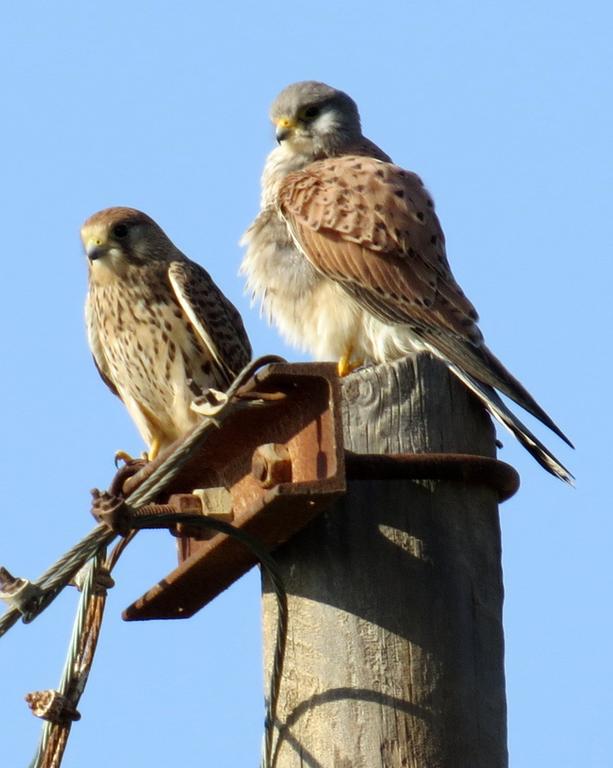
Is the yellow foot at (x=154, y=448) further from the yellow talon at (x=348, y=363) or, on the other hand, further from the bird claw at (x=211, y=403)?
the bird claw at (x=211, y=403)

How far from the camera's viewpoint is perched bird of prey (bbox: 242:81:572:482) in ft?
17.1

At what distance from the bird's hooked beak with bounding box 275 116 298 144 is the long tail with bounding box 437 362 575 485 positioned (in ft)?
7.96

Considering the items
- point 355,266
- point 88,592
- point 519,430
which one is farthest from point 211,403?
point 355,266

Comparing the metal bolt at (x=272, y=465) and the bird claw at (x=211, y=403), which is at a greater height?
the bird claw at (x=211, y=403)

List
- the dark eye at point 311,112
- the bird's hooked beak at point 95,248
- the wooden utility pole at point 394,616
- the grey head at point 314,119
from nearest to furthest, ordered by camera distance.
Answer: the wooden utility pole at point 394,616, the bird's hooked beak at point 95,248, the grey head at point 314,119, the dark eye at point 311,112

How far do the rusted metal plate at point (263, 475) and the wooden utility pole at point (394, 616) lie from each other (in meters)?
0.12

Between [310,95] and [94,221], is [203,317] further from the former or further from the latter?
[310,95]

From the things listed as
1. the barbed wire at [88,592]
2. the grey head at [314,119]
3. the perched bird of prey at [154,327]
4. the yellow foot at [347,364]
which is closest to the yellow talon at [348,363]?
the yellow foot at [347,364]

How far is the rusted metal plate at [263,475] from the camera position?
3.03 meters

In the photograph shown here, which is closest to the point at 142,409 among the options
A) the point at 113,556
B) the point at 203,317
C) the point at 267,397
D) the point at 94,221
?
the point at 203,317

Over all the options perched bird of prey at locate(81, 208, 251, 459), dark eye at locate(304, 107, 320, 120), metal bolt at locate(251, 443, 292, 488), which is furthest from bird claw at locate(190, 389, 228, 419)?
dark eye at locate(304, 107, 320, 120)

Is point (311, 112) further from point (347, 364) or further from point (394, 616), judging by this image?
point (394, 616)

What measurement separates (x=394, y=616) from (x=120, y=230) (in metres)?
3.54

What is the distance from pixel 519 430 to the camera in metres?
4.08
